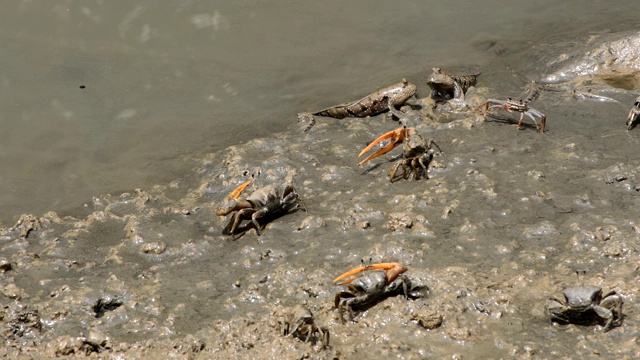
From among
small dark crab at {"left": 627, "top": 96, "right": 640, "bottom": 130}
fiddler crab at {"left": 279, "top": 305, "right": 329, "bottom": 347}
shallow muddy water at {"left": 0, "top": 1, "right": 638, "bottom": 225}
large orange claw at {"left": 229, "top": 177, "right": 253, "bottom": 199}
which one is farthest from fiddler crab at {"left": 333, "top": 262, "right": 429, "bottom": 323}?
small dark crab at {"left": 627, "top": 96, "right": 640, "bottom": 130}

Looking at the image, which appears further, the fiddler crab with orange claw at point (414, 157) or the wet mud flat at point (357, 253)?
the fiddler crab with orange claw at point (414, 157)

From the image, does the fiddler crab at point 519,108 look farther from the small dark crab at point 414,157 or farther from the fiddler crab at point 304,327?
the fiddler crab at point 304,327

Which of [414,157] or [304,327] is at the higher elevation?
[414,157]

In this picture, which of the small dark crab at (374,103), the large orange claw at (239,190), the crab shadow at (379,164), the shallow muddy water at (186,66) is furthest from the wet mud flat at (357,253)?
the shallow muddy water at (186,66)

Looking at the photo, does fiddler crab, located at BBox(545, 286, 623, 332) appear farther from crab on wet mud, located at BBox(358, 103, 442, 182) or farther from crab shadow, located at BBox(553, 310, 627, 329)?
crab on wet mud, located at BBox(358, 103, 442, 182)

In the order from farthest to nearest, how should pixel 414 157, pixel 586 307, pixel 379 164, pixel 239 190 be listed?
pixel 379 164 → pixel 239 190 → pixel 414 157 → pixel 586 307

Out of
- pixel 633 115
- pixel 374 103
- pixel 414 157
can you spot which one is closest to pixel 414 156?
pixel 414 157

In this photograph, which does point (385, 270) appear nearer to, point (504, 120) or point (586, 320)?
point (586, 320)
